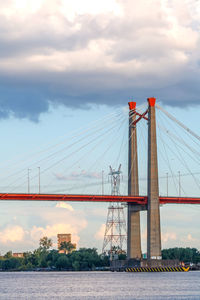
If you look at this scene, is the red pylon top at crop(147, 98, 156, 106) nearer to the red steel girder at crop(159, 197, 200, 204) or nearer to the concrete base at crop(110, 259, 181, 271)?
the red steel girder at crop(159, 197, 200, 204)

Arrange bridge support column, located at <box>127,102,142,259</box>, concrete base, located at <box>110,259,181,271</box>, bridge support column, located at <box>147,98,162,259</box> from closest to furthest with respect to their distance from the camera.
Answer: bridge support column, located at <box>147,98,162,259</box>, concrete base, located at <box>110,259,181,271</box>, bridge support column, located at <box>127,102,142,259</box>

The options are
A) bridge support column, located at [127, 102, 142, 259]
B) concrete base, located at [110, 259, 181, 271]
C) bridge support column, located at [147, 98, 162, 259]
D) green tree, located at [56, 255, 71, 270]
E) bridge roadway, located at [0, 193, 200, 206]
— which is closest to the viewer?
bridge roadway, located at [0, 193, 200, 206]

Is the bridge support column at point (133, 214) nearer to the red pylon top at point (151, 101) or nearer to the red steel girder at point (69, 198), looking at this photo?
the red steel girder at point (69, 198)

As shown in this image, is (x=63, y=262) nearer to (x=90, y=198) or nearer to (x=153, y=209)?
(x=153, y=209)

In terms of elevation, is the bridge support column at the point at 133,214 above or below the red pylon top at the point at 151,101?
below

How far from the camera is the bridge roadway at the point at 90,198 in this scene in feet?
352

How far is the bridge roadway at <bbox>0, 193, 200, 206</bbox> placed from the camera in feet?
352

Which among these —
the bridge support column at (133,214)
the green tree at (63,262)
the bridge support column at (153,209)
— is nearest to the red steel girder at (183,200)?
the bridge support column at (153,209)

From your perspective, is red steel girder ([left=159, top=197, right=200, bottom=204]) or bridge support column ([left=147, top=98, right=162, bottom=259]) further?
red steel girder ([left=159, top=197, right=200, bottom=204])

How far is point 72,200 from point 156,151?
14.1m

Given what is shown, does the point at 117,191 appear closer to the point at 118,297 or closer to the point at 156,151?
the point at 156,151

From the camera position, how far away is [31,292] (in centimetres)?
8338

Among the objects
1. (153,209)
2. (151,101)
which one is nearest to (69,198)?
(153,209)

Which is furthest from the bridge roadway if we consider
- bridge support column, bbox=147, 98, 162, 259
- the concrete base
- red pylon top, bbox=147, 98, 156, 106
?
red pylon top, bbox=147, 98, 156, 106
